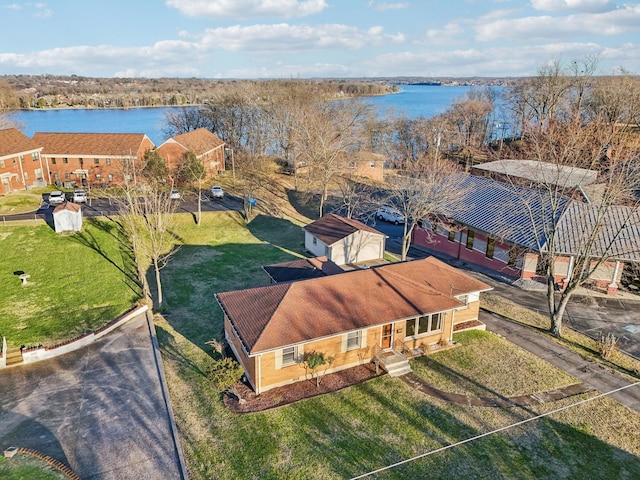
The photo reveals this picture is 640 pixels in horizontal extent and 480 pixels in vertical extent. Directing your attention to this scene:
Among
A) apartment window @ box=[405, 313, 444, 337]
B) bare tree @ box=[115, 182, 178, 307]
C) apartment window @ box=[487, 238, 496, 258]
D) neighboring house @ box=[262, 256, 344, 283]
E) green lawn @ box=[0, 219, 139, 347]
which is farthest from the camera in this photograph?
apartment window @ box=[487, 238, 496, 258]

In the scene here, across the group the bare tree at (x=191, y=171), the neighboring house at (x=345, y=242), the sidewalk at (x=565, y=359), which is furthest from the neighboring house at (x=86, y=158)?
the sidewalk at (x=565, y=359)

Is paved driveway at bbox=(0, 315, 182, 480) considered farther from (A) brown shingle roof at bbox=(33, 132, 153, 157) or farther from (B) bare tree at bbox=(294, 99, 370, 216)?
(A) brown shingle roof at bbox=(33, 132, 153, 157)

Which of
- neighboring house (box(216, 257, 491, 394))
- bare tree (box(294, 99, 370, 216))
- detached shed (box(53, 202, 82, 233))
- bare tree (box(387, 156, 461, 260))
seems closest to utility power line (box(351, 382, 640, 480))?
neighboring house (box(216, 257, 491, 394))

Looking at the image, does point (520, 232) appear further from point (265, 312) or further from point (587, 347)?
point (265, 312)

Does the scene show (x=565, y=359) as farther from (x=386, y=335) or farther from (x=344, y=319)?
(x=344, y=319)

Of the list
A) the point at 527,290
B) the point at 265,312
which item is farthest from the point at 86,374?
the point at 527,290

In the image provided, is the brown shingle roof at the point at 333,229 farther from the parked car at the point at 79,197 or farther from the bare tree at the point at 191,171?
the parked car at the point at 79,197
